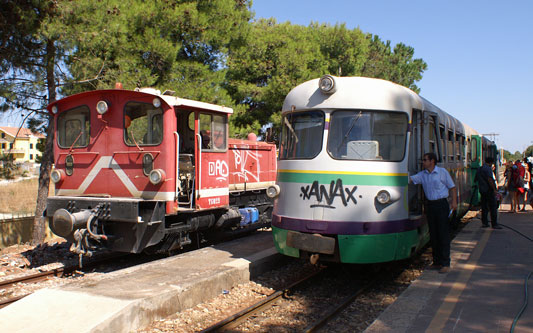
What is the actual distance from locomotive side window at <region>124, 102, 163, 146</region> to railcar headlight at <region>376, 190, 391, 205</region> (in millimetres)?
4333

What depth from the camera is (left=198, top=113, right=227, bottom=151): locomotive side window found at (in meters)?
9.11

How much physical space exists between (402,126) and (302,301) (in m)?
2.94

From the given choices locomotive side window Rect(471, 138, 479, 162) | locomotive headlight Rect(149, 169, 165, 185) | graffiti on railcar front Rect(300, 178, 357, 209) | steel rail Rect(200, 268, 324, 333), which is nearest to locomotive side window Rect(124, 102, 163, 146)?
locomotive headlight Rect(149, 169, 165, 185)

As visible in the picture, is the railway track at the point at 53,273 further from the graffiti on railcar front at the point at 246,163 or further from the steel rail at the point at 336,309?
the steel rail at the point at 336,309

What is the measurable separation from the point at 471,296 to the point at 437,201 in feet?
5.58

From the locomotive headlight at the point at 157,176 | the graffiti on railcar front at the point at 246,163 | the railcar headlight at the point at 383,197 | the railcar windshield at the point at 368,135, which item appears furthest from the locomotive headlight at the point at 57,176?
the railcar headlight at the point at 383,197

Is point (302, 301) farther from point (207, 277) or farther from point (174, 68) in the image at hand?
point (174, 68)

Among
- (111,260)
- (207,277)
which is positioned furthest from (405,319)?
(111,260)

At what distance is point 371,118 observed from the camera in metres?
6.29

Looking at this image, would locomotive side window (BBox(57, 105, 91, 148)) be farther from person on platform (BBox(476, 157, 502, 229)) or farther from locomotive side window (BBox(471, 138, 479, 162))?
locomotive side window (BBox(471, 138, 479, 162))

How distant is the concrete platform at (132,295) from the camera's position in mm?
4617

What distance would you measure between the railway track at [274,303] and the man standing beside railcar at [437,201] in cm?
121

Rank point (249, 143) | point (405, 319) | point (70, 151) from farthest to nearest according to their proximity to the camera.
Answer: point (249, 143) < point (70, 151) < point (405, 319)

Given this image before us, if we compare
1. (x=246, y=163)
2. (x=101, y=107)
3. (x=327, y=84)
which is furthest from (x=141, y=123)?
(x=327, y=84)
